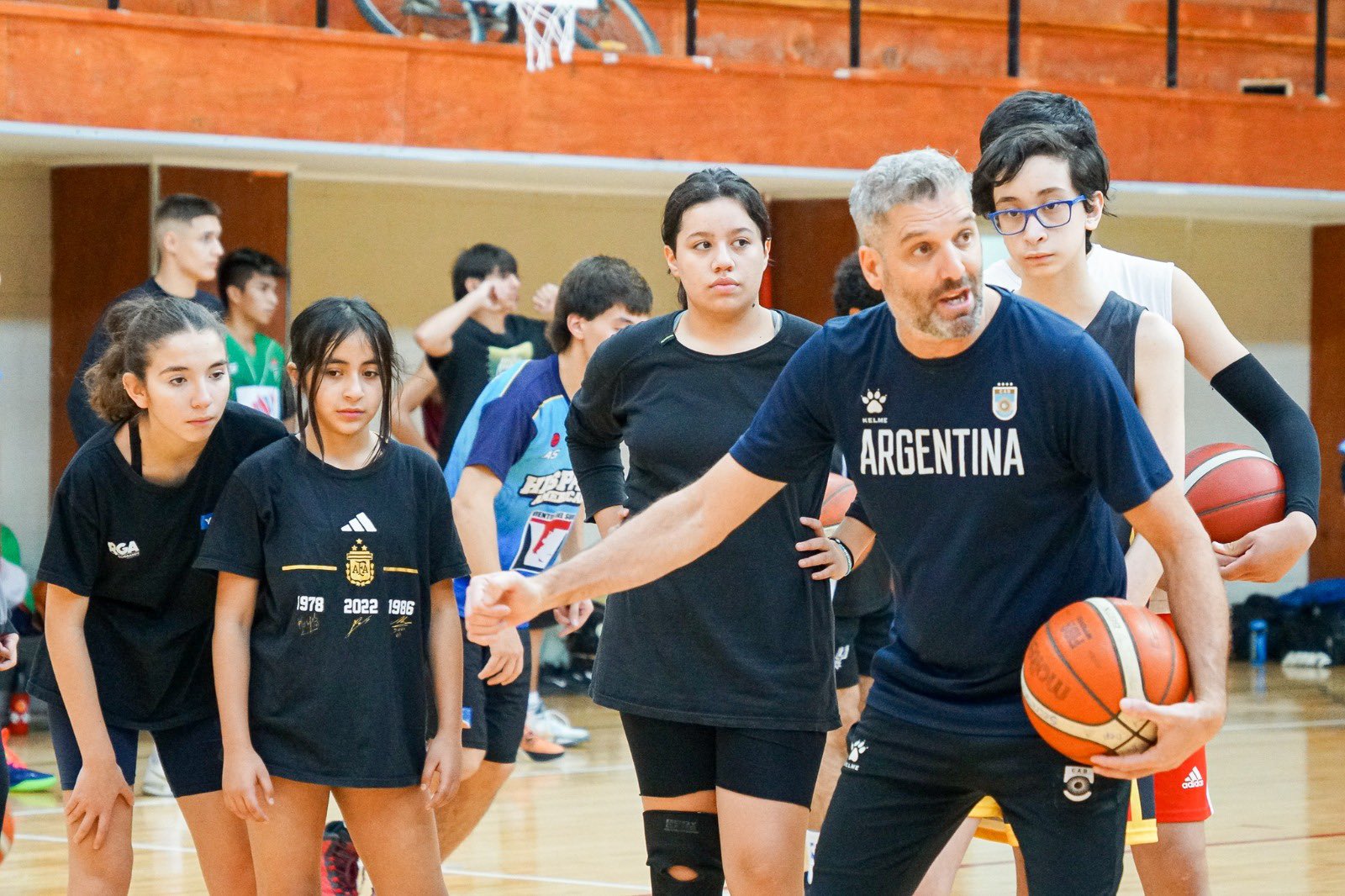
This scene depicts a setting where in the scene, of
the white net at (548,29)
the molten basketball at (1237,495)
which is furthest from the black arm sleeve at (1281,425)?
the white net at (548,29)

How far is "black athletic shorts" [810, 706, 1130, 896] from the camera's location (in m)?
2.74

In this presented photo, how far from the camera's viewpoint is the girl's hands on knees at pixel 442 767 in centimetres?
365

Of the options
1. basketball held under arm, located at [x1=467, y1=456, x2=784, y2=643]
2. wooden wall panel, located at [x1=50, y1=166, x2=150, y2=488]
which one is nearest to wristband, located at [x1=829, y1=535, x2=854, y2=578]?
basketball held under arm, located at [x1=467, y1=456, x2=784, y2=643]

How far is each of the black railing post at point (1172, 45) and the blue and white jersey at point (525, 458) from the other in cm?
655

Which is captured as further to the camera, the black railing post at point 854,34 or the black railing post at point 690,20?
the black railing post at point 854,34

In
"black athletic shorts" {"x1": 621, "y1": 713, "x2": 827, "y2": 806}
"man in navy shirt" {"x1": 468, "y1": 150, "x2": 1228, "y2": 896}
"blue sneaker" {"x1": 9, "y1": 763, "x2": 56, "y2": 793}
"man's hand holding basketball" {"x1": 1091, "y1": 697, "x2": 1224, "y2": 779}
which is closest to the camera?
"man's hand holding basketball" {"x1": 1091, "y1": 697, "x2": 1224, "y2": 779}

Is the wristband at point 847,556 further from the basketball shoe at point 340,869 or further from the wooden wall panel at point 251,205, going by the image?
the wooden wall panel at point 251,205

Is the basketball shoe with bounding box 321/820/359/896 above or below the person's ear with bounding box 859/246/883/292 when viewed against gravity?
below

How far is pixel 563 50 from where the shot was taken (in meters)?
8.48

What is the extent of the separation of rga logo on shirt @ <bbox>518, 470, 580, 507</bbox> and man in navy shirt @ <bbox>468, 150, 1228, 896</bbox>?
2017 mm

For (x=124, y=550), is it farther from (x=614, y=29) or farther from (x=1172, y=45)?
(x=1172, y=45)

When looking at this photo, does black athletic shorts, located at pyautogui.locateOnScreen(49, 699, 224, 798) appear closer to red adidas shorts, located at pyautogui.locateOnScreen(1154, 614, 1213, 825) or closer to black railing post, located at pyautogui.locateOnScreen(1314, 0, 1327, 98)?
red adidas shorts, located at pyautogui.locateOnScreen(1154, 614, 1213, 825)

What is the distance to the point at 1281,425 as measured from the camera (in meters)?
3.52

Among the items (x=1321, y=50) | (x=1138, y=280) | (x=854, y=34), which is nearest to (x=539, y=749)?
(x=854, y=34)
